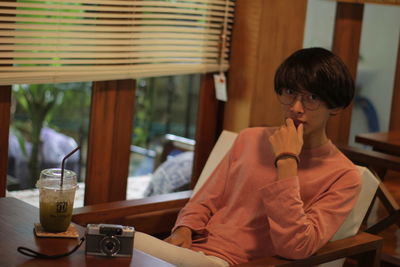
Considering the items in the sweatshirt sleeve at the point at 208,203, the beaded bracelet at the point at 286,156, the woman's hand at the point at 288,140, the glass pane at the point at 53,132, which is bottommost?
the glass pane at the point at 53,132

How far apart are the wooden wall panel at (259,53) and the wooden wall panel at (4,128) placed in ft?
3.62

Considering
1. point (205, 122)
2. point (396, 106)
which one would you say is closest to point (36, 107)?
point (205, 122)

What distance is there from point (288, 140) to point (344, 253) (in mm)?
423

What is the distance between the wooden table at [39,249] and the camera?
182 centimetres

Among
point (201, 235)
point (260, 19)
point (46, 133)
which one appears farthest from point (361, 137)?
point (46, 133)

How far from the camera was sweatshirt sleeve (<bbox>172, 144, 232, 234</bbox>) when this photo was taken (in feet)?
8.45

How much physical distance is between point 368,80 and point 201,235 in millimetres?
2459

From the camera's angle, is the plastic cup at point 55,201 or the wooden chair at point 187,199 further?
the wooden chair at point 187,199

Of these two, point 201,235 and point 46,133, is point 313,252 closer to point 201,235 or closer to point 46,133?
point 201,235

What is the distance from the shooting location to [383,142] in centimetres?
357

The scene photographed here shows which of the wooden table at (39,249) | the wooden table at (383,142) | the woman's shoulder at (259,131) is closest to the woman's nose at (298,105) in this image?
the woman's shoulder at (259,131)

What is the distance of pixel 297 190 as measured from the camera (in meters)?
2.21

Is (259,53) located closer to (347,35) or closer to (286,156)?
(347,35)

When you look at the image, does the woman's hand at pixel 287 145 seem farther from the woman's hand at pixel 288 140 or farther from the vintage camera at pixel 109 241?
the vintage camera at pixel 109 241
